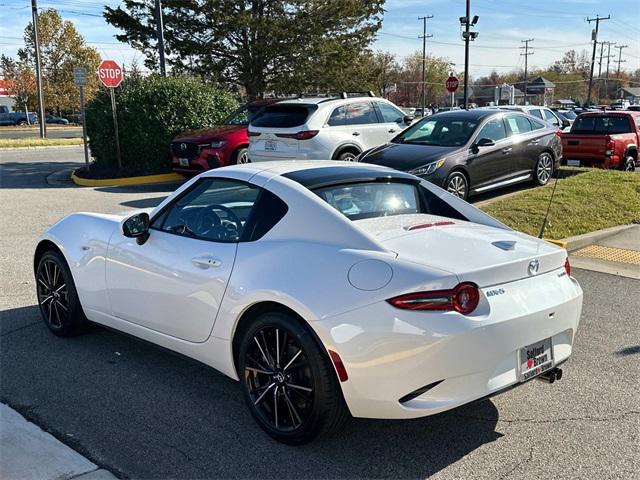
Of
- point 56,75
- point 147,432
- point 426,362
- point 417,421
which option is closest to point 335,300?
point 426,362

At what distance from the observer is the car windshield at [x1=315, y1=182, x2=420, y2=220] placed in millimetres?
3963

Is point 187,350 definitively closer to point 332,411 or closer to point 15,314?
point 332,411

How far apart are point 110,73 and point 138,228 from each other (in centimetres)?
1161

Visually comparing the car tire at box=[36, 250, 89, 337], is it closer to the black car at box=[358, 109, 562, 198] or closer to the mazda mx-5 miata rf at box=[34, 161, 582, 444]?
the mazda mx-5 miata rf at box=[34, 161, 582, 444]

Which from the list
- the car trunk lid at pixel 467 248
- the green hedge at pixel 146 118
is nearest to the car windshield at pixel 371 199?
the car trunk lid at pixel 467 248

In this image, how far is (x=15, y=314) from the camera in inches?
223

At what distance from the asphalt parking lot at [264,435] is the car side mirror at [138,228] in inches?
37.1

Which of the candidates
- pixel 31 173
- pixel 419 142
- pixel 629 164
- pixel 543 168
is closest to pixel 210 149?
pixel 419 142

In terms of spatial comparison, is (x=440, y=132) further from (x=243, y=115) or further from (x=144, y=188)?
(x=144, y=188)

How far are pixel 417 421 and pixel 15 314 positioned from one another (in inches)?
151

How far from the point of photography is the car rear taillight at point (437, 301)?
10.1 ft

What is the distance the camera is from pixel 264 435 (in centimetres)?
360

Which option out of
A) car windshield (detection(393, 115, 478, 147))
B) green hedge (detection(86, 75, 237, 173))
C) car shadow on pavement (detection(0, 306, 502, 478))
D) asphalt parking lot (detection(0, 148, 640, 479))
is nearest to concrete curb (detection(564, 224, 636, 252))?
car windshield (detection(393, 115, 478, 147))

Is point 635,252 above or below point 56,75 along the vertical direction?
below
